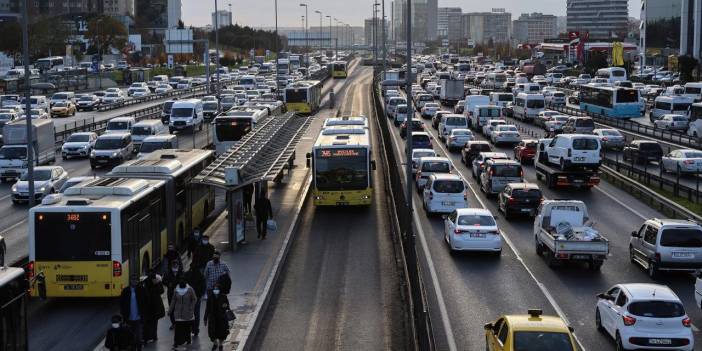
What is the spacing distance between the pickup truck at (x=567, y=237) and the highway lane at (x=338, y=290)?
430 cm

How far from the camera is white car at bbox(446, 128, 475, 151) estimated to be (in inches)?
2295

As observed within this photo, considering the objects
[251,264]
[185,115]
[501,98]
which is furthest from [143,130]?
[501,98]

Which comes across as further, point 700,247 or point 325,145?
point 325,145

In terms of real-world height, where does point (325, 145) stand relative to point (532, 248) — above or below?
above

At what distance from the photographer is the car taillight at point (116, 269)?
2206 cm

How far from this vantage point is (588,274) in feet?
88.6

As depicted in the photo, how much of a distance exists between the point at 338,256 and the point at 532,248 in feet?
19.7

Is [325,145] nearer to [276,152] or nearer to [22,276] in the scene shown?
[276,152]

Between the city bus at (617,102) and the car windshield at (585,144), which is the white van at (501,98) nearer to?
→ the city bus at (617,102)

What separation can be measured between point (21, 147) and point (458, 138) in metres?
24.2

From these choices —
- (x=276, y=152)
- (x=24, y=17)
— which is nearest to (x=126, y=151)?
(x=276, y=152)

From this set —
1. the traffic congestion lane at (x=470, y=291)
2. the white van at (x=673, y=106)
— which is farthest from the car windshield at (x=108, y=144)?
the white van at (x=673, y=106)

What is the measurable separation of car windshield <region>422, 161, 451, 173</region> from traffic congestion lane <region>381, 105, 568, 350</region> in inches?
368

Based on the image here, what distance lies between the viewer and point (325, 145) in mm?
36781
